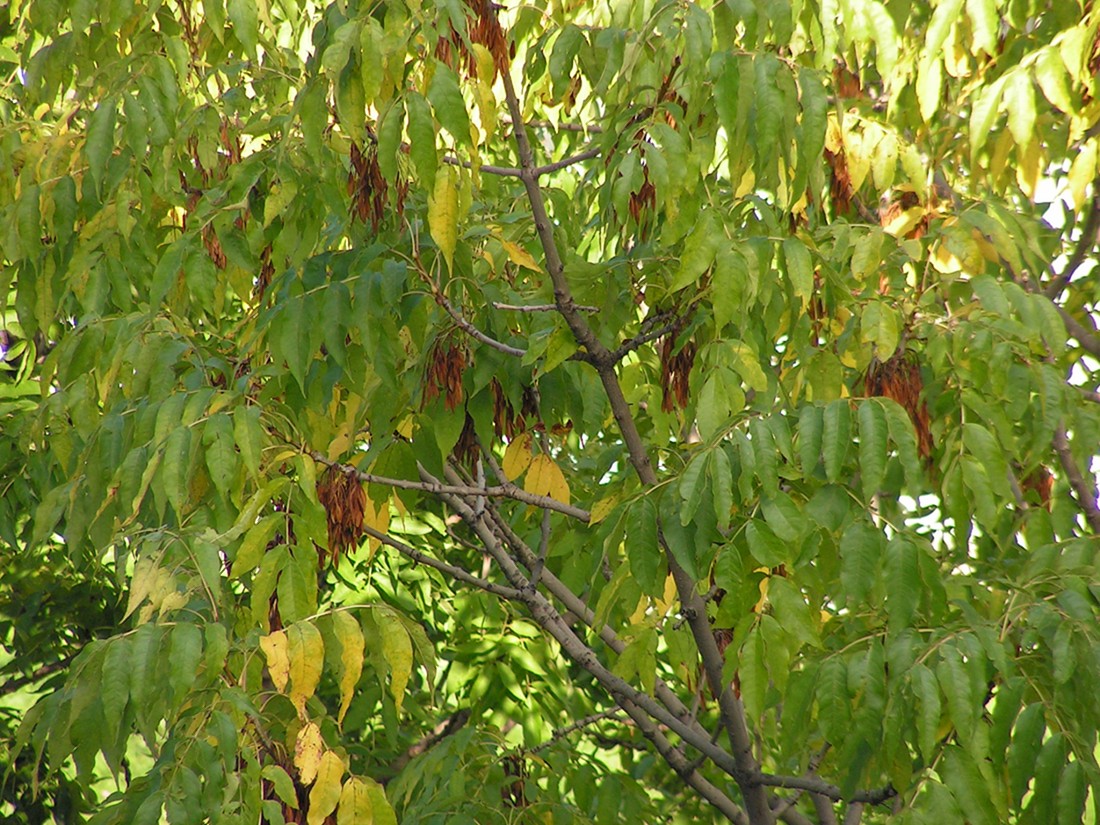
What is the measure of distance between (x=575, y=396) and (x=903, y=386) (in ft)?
2.30

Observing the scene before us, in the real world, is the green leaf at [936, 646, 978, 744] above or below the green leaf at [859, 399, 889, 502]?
below

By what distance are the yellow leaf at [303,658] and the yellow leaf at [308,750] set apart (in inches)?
4.6

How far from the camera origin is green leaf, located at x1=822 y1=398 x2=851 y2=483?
198cm

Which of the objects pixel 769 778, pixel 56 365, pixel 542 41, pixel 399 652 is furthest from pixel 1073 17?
pixel 56 365

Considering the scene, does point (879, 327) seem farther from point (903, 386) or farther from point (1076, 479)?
point (1076, 479)

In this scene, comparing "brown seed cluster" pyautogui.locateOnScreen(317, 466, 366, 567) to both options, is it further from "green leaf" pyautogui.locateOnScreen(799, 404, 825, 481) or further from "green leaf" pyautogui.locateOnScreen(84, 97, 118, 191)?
"green leaf" pyautogui.locateOnScreen(84, 97, 118, 191)

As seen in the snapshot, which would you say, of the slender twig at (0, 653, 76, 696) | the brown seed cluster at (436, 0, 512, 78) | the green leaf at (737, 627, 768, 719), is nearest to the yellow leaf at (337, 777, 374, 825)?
the green leaf at (737, 627, 768, 719)

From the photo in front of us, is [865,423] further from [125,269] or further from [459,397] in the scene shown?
[125,269]

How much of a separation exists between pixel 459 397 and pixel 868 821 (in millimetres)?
2856

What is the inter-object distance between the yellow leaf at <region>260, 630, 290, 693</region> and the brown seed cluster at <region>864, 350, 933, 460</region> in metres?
1.34

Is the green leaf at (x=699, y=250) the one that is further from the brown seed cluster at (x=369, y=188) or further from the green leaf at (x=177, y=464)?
the green leaf at (x=177, y=464)

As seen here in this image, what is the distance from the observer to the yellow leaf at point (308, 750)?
6.93 feet

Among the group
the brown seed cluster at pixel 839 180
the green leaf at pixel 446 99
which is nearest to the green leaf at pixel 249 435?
the green leaf at pixel 446 99

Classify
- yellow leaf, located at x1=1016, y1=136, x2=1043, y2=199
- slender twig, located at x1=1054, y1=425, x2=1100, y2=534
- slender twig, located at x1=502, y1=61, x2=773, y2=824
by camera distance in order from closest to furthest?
slender twig, located at x1=502, y1=61, x2=773, y2=824, yellow leaf, located at x1=1016, y1=136, x2=1043, y2=199, slender twig, located at x1=1054, y1=425, x2=1100, y2=534
